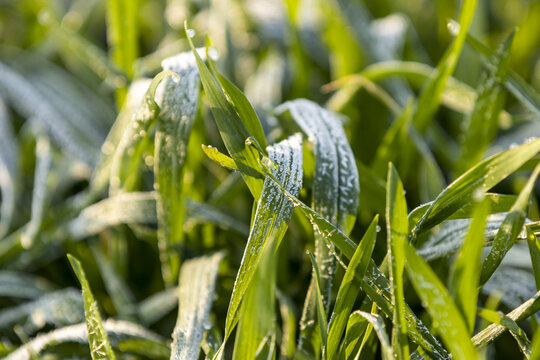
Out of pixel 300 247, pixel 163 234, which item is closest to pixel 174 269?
pixel 163 234

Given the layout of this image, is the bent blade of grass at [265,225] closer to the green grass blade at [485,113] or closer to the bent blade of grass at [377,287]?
the bent blade of grass at [377,287]

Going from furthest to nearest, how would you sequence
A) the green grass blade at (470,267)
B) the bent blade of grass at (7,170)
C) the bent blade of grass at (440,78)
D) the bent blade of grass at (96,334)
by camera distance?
the bent blade of grass at (7,170), the bent blade of grass at (440,78), the bent blade of grass at (96,334), the green grass blade at (470,267)

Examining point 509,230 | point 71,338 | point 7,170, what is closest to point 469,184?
point 509,230

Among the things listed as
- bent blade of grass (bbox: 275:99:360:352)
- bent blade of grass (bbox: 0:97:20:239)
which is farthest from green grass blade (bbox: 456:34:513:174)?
bent blade of grass (bbox: 0:97:20:239)

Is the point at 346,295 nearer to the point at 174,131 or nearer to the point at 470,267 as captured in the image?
the point at 470,267

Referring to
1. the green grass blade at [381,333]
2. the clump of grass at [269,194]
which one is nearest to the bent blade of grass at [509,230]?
the clump of grass at [269,194]

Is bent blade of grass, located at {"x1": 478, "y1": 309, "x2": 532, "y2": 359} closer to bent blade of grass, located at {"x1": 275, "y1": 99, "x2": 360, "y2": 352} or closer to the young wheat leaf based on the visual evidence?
bent blade of grass, located at {"x1": 275, "y1": 99, "x2": 360, "y2": 352}

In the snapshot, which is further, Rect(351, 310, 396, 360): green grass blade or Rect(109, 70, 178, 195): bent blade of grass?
Rect(109, 70, 178, 195): bent blade of grass
